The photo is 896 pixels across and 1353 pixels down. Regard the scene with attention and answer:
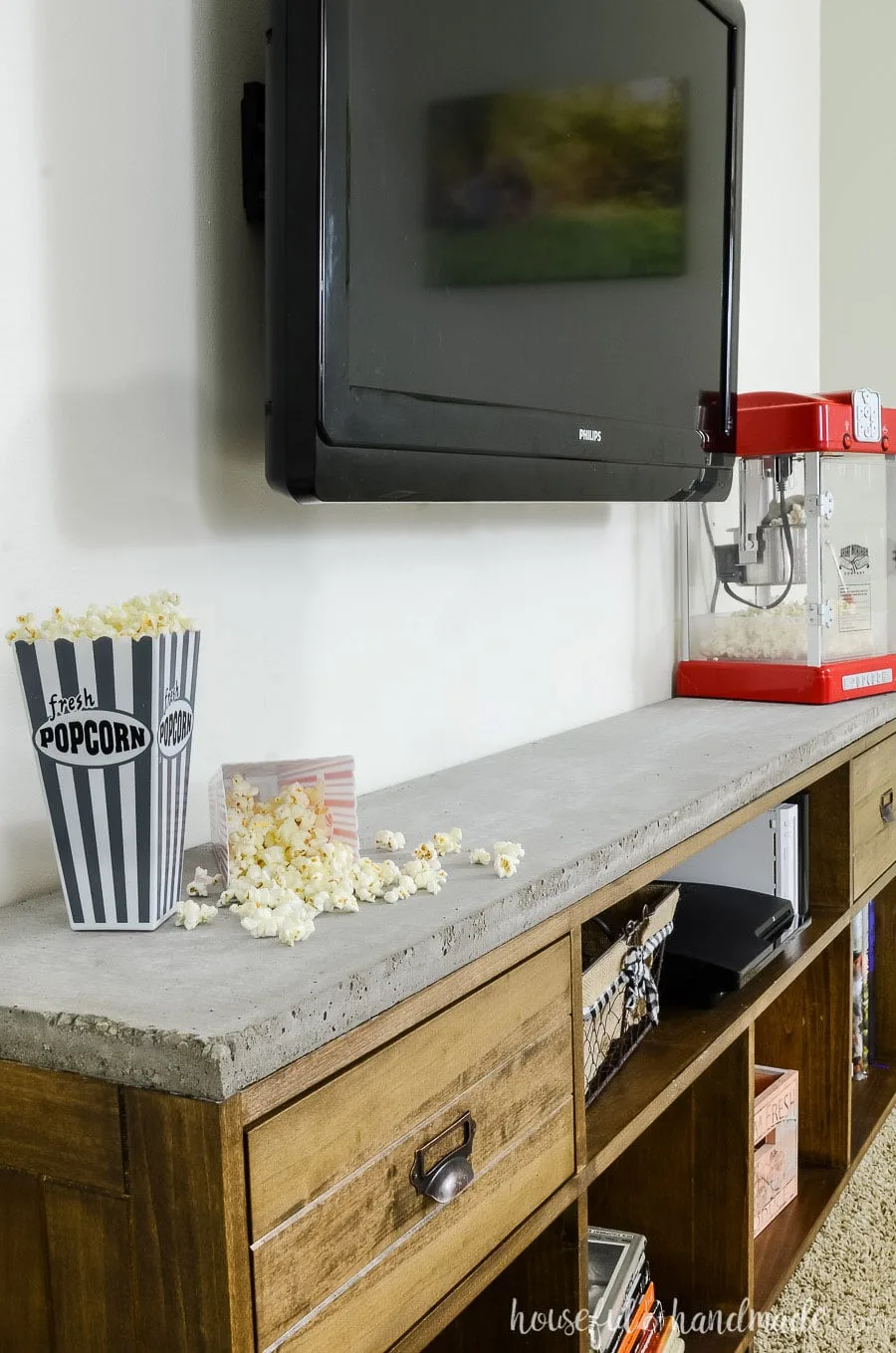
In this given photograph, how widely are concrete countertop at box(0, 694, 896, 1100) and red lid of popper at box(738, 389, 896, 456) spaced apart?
669mm

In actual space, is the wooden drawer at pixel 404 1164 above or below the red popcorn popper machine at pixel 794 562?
below

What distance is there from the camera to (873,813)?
187 centimetres

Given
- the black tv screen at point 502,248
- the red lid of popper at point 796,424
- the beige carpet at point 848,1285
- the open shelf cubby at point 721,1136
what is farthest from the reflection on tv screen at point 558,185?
the beige carpet at point 848,1285

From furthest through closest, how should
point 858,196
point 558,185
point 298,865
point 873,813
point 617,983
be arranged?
point 858,196, point 873,813, point 558,185, point 617,983, point 298,865

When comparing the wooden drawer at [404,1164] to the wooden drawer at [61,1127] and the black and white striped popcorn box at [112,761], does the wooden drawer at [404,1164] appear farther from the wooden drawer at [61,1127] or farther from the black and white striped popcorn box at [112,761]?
the black and white striped popcorn box at [112,761]

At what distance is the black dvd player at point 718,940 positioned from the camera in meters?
1.45

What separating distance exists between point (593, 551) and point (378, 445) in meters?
0.77

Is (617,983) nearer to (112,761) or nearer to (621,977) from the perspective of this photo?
(621,977)

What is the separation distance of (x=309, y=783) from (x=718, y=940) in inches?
27.9

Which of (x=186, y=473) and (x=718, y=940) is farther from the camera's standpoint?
(x=718, y=940)

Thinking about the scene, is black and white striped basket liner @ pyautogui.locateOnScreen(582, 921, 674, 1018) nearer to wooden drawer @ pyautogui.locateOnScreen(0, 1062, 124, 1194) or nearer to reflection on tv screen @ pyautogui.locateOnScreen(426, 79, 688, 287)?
wooden drawer @ pyautogui.locateOnScreen(0, 1062, 124, 1194)

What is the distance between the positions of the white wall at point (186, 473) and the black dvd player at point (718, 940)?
0.33 m

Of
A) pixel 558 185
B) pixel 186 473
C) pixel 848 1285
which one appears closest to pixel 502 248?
pixel 558 185

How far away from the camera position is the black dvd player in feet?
4.75
